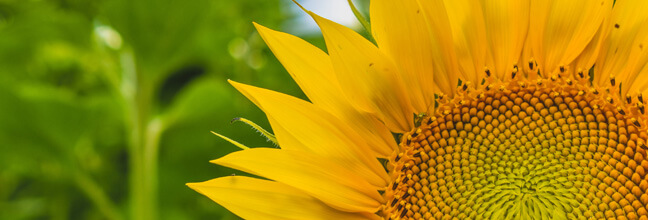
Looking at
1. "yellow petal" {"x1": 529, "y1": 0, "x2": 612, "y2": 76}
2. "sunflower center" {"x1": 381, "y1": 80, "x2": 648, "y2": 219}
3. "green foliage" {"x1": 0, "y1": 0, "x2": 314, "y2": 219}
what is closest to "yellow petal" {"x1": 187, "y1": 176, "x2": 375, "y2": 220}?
"sunflower center" {"x1": 381, "y1": 80, "x2": 648, "y2": 219}

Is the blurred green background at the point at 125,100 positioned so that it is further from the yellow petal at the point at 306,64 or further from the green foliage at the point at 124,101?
the yellow petal at the point at 306,64

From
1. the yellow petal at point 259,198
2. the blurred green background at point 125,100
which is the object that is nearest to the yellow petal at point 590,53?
the yellow petal at point 259,198

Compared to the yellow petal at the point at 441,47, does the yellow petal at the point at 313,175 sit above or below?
below

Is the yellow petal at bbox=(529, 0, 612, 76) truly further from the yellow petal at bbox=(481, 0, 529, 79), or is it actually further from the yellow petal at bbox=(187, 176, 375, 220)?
the yellow petal at bbox=(187, 176, 375, 220)

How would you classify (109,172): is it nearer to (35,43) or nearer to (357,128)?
(35,43)

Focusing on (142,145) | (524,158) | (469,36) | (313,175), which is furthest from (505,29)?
(142,145)

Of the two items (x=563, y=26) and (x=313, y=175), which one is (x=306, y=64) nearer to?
(x=313, y=175)

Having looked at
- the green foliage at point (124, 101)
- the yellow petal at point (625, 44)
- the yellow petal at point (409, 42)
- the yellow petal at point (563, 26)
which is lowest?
the yellow petal at point (625, 44)
